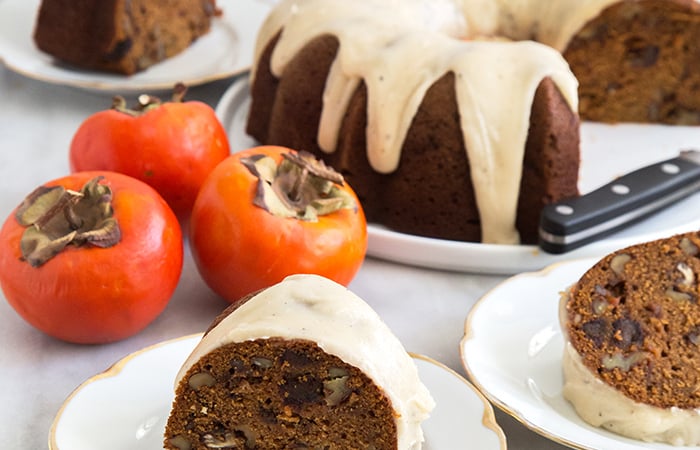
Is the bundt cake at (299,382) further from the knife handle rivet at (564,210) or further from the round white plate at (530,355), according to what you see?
the knife handle rivet at (564,210)

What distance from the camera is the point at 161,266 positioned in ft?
5.55

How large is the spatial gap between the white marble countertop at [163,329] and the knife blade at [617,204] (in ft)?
0.53

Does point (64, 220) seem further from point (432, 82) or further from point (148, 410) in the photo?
point (432, 82)

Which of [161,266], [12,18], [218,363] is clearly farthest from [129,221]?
[12,18]

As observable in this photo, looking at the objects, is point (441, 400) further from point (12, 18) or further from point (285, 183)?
point (12, 18)

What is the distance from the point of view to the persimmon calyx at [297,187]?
174cm

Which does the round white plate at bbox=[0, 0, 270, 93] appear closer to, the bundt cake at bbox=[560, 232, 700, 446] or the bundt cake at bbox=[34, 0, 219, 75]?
the bundt cake at bbox=[34, 0, 219, 75]

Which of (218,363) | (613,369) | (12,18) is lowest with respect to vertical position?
(12,18)

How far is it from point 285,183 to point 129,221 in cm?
29

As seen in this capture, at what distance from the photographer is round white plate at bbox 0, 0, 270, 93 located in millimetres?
2641

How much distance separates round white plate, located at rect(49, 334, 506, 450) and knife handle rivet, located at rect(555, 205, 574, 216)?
0.56m

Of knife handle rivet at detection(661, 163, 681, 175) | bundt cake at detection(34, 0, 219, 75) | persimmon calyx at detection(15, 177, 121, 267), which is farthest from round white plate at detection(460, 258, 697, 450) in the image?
bundt cake at detection(34, 0, 219, 75)

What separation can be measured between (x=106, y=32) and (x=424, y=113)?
1.04 m

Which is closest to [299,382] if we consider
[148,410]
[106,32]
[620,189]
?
[148,410]
